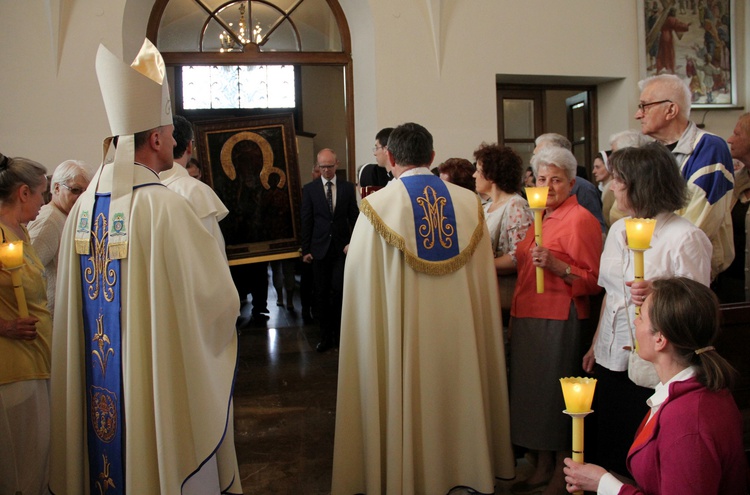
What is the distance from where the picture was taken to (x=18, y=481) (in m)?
2.75

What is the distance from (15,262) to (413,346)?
1.69m

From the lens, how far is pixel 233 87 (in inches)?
436

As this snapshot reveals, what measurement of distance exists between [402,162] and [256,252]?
3.89m

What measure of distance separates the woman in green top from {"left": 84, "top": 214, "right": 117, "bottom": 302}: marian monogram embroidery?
0.43 m

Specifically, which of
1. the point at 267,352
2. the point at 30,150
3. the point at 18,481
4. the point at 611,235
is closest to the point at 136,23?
the point at 30,150

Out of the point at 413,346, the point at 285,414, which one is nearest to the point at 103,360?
the point at 413,346

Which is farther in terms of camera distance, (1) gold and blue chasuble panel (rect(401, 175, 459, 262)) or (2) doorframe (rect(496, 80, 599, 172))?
(2) doorframe (rect(496, 80, 599, 172))

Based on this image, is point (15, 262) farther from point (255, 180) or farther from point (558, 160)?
point (255, 180)

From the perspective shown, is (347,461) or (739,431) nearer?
(739,431)

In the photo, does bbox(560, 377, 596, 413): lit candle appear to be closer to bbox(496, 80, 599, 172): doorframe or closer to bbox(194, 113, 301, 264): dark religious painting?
bbox(194, 113, 301, 264): dark religious painting

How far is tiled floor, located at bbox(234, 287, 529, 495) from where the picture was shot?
11.9 feet

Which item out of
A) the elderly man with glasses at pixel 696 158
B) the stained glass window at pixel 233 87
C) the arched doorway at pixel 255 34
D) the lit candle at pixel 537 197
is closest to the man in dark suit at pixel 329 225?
the arched doorway at pixel 255 34

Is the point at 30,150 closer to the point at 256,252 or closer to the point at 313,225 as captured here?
the point at 256,252

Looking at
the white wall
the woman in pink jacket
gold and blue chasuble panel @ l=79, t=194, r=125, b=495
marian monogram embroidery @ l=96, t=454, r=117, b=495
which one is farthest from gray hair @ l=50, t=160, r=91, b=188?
the white wall
